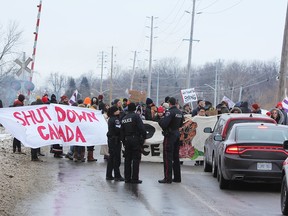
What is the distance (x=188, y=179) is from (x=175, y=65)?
460ft

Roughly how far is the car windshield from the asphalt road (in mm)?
1136

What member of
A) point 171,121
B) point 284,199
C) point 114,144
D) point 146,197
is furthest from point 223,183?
point 284,199

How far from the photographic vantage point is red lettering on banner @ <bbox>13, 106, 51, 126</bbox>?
20.5 meters

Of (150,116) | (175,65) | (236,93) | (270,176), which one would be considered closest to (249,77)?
(236,93)

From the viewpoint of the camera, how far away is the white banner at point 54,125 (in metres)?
20.4

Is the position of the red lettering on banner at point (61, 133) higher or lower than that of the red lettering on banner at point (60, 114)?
lower

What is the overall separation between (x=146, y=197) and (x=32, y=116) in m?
7.84

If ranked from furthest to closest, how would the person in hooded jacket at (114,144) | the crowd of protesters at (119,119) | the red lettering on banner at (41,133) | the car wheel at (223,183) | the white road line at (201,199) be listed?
1. the red lettering on banner at (41,133)
2. the person in hooded jacket at (114,144)
3. the crowd of protesters at (119,119)
4. the car wheel at (223,183)
5. the white road line at (201,199)

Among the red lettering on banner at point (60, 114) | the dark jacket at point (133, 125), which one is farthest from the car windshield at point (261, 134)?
the red lettering on banner at point (60, 114)

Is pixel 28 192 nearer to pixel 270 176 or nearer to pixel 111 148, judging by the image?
pixel 111 148

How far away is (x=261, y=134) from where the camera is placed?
1569 centimetres

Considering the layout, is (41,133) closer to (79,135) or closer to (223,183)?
(79,135)

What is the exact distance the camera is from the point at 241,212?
12.2 metres

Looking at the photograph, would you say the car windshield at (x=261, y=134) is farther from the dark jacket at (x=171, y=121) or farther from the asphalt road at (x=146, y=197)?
the dark jacket at (x=171, y=121)
